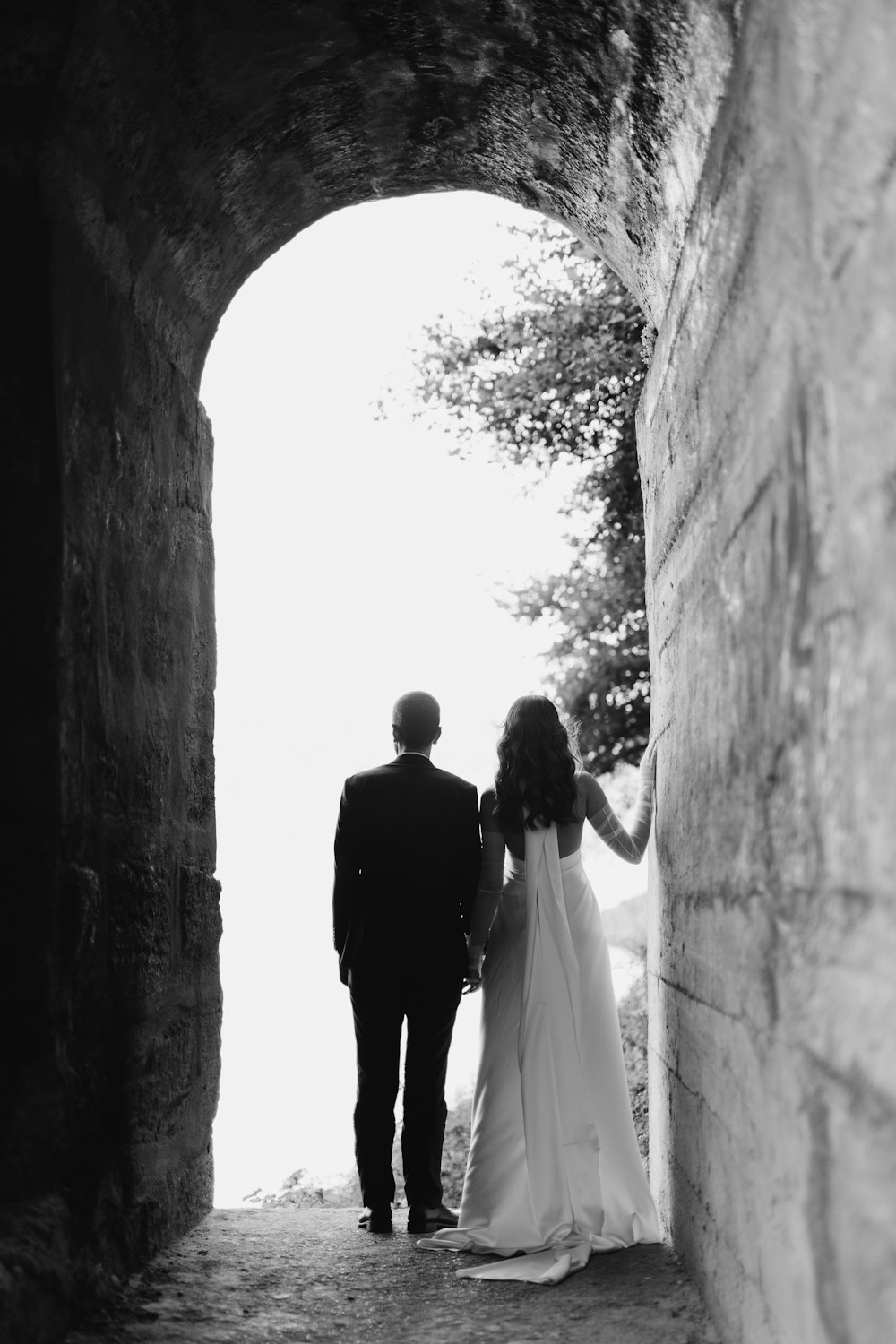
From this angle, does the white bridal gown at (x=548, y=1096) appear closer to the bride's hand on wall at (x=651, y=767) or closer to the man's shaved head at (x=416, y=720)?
the bride's hand on wall at (x=651, y=767)

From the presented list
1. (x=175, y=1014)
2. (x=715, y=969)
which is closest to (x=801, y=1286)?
(x=715, y=969)

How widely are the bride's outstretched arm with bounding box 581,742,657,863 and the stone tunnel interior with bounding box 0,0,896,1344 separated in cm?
12

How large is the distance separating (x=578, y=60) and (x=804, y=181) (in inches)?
68.2

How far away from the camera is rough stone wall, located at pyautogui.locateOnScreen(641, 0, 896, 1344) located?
1.48m

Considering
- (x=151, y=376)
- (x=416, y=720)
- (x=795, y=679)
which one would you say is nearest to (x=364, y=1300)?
(x=416, y=720)

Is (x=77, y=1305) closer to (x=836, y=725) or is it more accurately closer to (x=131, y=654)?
(x=131, y=654)

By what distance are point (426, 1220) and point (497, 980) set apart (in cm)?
78

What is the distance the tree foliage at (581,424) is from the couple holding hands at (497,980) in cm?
467

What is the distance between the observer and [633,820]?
391 cm

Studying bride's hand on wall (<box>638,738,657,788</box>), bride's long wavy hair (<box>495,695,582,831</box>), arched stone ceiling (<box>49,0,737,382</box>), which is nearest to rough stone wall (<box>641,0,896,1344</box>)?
arched stone ceiling (<box>49,0,737,382</box>)

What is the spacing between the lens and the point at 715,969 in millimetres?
2586

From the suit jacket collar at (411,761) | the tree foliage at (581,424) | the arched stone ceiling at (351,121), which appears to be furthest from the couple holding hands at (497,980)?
the tree foliage at (581,424)

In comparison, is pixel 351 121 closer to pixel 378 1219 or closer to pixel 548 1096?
pixel 548 1096

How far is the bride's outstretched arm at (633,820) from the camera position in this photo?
3.86m
